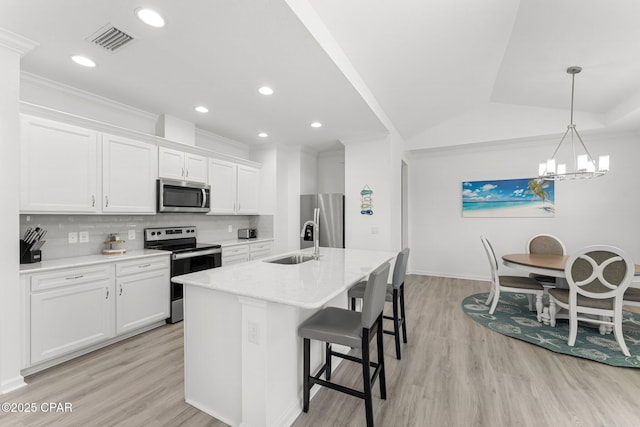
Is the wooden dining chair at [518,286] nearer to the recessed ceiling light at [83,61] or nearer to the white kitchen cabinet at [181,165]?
the white kitchen cabinet at [181,165]

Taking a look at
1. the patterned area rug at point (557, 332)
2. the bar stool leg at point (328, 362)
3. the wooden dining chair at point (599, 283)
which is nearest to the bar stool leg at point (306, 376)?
the bar stool leg at point (328, 362)

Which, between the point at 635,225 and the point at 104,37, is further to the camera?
the point at 635,225

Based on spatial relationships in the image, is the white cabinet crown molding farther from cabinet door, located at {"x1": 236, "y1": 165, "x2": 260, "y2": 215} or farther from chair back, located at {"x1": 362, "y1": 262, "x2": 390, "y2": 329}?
chair back, located at {"x1": 362, "y1": 262, "x2": 390, "y2": 329}

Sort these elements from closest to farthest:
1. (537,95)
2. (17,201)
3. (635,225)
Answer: (17,201) < (537,95) < (635,225)

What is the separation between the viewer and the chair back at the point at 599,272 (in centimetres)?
253

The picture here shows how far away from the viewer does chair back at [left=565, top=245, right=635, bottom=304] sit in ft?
8.29

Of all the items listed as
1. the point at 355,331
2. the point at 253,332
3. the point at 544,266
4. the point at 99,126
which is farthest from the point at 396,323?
the point at 99,126

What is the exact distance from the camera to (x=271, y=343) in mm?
1596

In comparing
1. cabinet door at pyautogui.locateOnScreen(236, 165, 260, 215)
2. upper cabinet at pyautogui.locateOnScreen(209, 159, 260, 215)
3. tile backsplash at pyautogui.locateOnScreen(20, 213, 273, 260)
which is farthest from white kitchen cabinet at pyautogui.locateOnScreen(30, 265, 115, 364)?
cabinet door at pyautogui.locateOnScreen(236, 165, 260, 215)

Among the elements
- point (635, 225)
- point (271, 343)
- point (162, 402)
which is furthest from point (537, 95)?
point (162, 402)

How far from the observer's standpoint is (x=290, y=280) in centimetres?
184

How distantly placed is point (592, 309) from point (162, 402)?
12.4ft

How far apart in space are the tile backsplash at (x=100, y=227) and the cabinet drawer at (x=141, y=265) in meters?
0.53

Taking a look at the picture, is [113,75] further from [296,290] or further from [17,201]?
[296,290]
